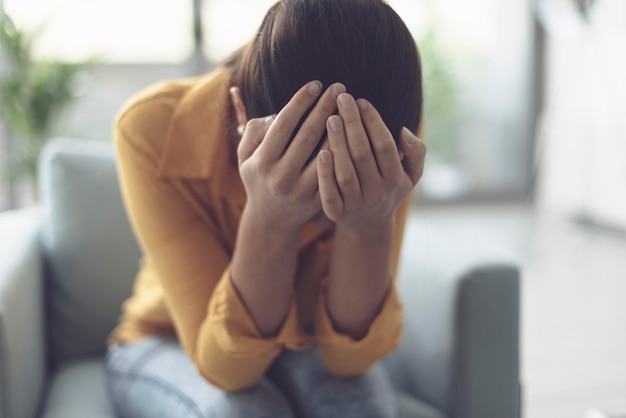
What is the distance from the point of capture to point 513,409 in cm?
88

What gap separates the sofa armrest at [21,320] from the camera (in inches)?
Answer: 32.4

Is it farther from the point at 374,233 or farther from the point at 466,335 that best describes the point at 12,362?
the point at 466,335

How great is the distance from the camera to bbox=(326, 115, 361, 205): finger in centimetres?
61

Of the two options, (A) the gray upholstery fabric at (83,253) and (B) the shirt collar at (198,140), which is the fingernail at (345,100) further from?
(A) the gray upholstery fabric at (83,253)

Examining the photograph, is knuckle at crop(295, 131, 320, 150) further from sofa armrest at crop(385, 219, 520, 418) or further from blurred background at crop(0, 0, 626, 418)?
blurred background at crop(0, 0, 626, 418)

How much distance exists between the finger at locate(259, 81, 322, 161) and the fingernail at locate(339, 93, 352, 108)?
26mm

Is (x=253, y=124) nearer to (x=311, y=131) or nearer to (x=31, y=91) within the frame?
(x=311, y=131)

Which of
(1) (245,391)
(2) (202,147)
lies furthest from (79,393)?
(2) (202,147)

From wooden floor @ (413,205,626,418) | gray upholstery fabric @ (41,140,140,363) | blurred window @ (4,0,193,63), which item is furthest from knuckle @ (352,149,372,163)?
blurred window @ (4,0,193,63)

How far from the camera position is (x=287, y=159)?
66 cm

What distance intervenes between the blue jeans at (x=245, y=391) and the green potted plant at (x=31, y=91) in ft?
5.90

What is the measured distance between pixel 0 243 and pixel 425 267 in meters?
0.65

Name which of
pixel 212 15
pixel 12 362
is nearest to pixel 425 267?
pixel 12 362

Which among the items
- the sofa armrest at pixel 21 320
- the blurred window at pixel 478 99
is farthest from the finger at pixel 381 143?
the blurred window at pixel 478 99
